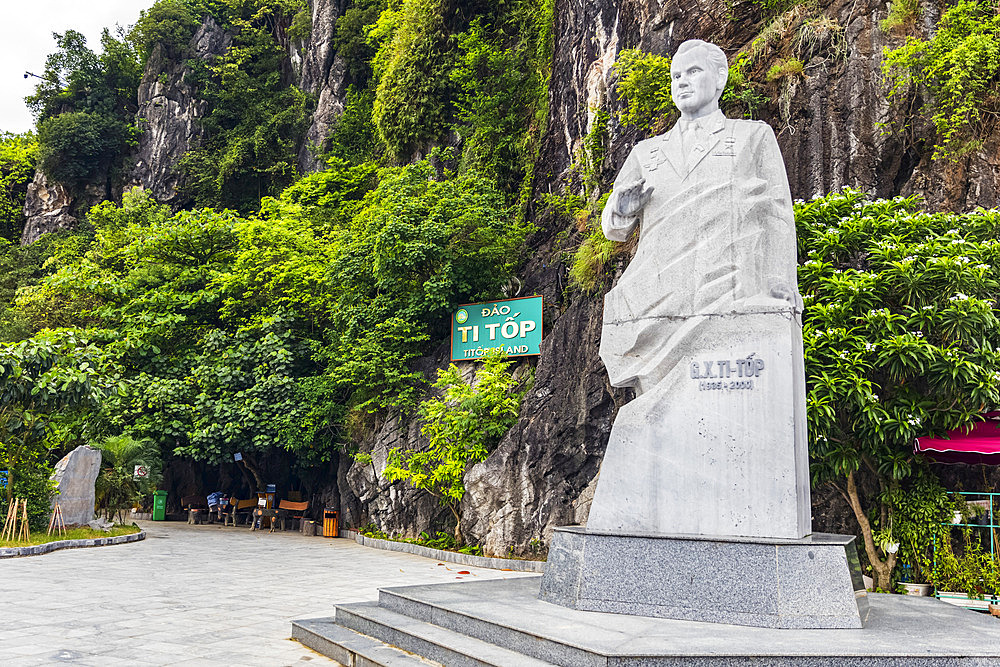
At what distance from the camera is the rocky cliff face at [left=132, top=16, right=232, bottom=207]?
3114 cm

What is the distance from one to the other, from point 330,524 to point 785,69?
13.8 metres

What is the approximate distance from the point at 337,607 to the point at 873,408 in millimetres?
6482

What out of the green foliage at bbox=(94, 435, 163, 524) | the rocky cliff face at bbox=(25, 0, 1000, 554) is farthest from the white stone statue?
the green foliage at bbox=(94, 435, 163, 524)

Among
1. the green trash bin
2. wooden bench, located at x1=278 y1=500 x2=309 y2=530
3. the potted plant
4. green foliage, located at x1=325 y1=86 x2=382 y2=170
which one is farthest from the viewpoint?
green foliage, located at x1=325 y1=86 x2=382 y2=170

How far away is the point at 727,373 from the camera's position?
5797 millimetres

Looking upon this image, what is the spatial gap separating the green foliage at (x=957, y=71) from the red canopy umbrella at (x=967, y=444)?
4.25 meters

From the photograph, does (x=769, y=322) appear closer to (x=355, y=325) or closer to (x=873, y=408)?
(x=873, y=408)

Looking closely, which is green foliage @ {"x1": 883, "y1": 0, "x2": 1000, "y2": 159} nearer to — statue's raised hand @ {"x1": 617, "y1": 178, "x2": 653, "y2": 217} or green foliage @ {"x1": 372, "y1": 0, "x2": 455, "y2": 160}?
statue's raised hand @ {"x1": 617, "y1": 178, "x2": 653, "y2": 217}

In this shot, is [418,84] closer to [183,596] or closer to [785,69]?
[785,69]

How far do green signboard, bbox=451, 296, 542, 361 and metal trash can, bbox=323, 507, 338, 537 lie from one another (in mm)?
5198

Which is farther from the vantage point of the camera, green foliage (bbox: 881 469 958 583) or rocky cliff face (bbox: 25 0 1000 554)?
rocky cliff face (bbox: 25 0 1000 554)

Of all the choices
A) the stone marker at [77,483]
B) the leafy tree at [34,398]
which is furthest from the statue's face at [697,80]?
the stone marker at [77,483]

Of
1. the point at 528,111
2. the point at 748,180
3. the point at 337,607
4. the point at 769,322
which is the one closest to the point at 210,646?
the point at 337,607

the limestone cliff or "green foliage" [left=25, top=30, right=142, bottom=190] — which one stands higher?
"green foliage" [left=25, top=30, right=142, bottom=190]
